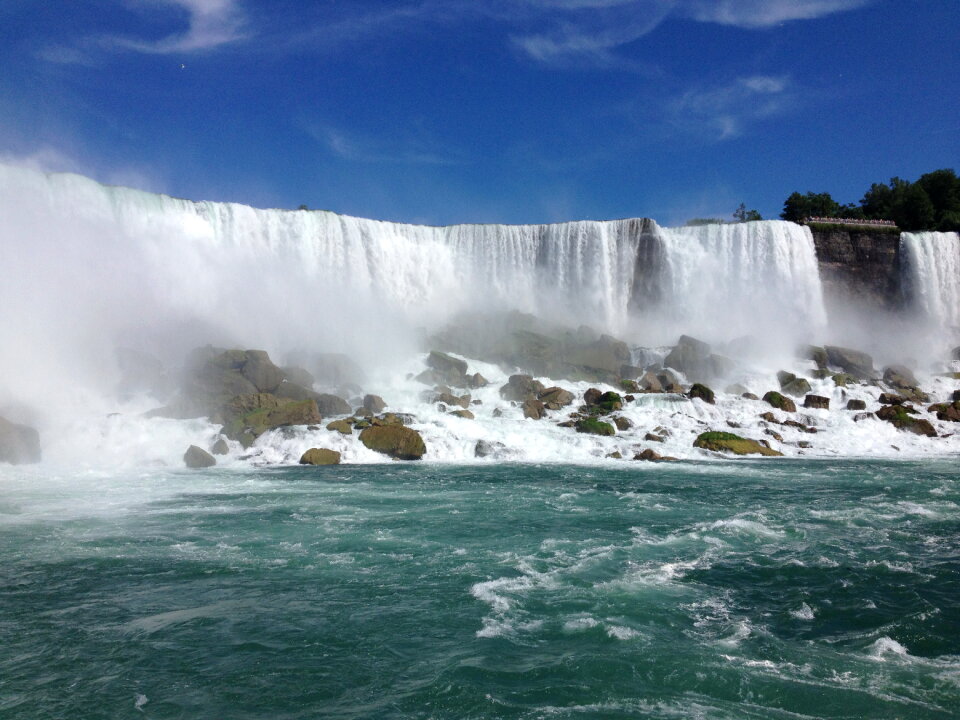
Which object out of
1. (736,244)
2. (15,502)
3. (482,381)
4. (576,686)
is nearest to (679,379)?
(482,381)

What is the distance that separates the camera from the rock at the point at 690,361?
28953mm

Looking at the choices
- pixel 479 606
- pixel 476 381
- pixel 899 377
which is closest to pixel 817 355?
pixel 899 377

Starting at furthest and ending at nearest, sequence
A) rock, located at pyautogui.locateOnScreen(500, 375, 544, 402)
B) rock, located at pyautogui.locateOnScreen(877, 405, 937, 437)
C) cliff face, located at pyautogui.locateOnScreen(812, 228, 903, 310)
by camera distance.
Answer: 1. cliff face, located at pyautogui.locateOnScreen(812, 228, 903, 310)
2. rock, located at pyautogui.locateOnScreen(500, 375, 544, 402)
3. rock, located at pyautogui.locateOnScreen(877, 405, 937, 437)

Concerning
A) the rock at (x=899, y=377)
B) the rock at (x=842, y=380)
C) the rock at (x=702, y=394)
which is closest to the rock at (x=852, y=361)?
the rock at (x=899, y=377)

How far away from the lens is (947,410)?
24.6 meters

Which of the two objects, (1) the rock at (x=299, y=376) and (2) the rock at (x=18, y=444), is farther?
(1) the rock at (x=299, y=376)

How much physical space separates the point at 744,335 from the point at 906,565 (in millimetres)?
27443

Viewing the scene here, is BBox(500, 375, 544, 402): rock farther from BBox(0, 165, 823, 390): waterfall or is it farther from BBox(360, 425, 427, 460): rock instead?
BBox(0, 165, 823, 390): waterfall

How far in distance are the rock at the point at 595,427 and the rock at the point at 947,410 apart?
12.1m

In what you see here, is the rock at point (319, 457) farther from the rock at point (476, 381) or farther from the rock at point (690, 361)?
the rock at point (690, 361)

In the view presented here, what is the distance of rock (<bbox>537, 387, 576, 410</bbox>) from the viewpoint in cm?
2381

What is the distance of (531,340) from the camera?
31.0 meters

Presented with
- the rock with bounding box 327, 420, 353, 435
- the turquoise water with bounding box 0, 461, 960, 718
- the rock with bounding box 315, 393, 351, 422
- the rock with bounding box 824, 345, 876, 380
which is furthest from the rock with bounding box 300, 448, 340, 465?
the rock with bounding box 824, 345, 876, 380

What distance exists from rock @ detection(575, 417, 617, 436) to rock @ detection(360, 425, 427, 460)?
4916 mm
